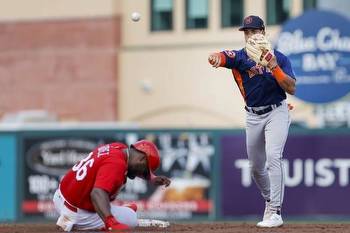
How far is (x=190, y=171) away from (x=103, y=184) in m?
8.78

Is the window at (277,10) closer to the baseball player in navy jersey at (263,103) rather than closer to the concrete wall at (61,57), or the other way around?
the concrete wall at (61,57)

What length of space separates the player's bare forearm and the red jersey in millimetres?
46

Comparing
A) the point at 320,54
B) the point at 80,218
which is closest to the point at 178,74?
the point at 320,54

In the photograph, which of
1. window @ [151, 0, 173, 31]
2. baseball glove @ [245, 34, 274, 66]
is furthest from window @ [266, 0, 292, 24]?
baseball glove @ [245, 34, 274, 66]

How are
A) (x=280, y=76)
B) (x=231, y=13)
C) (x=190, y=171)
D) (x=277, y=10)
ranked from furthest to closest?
(x=231, y=13)
(x=277, y=10)
(x=190, y=171)
(x=280, y=76)

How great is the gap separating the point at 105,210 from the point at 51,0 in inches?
921

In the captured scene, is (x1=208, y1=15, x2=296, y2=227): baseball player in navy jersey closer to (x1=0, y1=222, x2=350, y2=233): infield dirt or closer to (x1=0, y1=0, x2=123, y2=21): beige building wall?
(x1=0, y1=222, x2=350, y2=233): infield dirt

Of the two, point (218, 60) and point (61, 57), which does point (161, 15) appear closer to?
point (61, 57)

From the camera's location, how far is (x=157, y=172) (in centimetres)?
1727

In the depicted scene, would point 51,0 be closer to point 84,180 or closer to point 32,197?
point 32,197

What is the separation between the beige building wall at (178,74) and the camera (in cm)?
2950

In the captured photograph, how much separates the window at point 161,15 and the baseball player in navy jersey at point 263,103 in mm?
20538

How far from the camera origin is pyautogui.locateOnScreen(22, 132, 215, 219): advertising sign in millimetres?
17469

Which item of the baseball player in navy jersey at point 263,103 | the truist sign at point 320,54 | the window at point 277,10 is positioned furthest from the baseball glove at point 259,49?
the window at point 277,10
